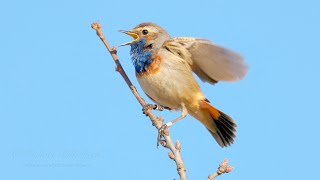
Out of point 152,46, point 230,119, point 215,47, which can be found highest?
point 152,46

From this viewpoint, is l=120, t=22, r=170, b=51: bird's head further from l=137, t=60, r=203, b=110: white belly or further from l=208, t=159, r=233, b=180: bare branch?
l=208, t=159, r=233, b=180: bare branch

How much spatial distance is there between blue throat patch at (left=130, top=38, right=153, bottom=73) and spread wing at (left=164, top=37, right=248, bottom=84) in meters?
0.34

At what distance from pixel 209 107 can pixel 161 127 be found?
2.72 metres

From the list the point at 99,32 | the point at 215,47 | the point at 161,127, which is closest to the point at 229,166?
the point at 161,127

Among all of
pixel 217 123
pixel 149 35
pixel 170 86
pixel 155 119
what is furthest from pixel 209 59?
pixel 155 119

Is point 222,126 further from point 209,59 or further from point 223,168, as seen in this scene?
point 223,168

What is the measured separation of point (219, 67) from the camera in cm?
750

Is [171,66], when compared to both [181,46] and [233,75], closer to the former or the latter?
[181,46]

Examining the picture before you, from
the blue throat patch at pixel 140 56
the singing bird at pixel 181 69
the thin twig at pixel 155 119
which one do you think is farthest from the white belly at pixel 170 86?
the thin twig at pixel 155 119

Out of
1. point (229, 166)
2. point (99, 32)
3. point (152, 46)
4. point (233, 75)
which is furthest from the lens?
point (152, 46)

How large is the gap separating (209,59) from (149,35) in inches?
38.1

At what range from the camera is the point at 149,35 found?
7.79 metres

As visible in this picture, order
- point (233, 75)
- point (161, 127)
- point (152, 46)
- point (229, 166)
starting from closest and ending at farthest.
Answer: point (229, 166), point (161, 127), point (233, 75), point (152, 46)

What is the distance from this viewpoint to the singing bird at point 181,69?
7422 mm
